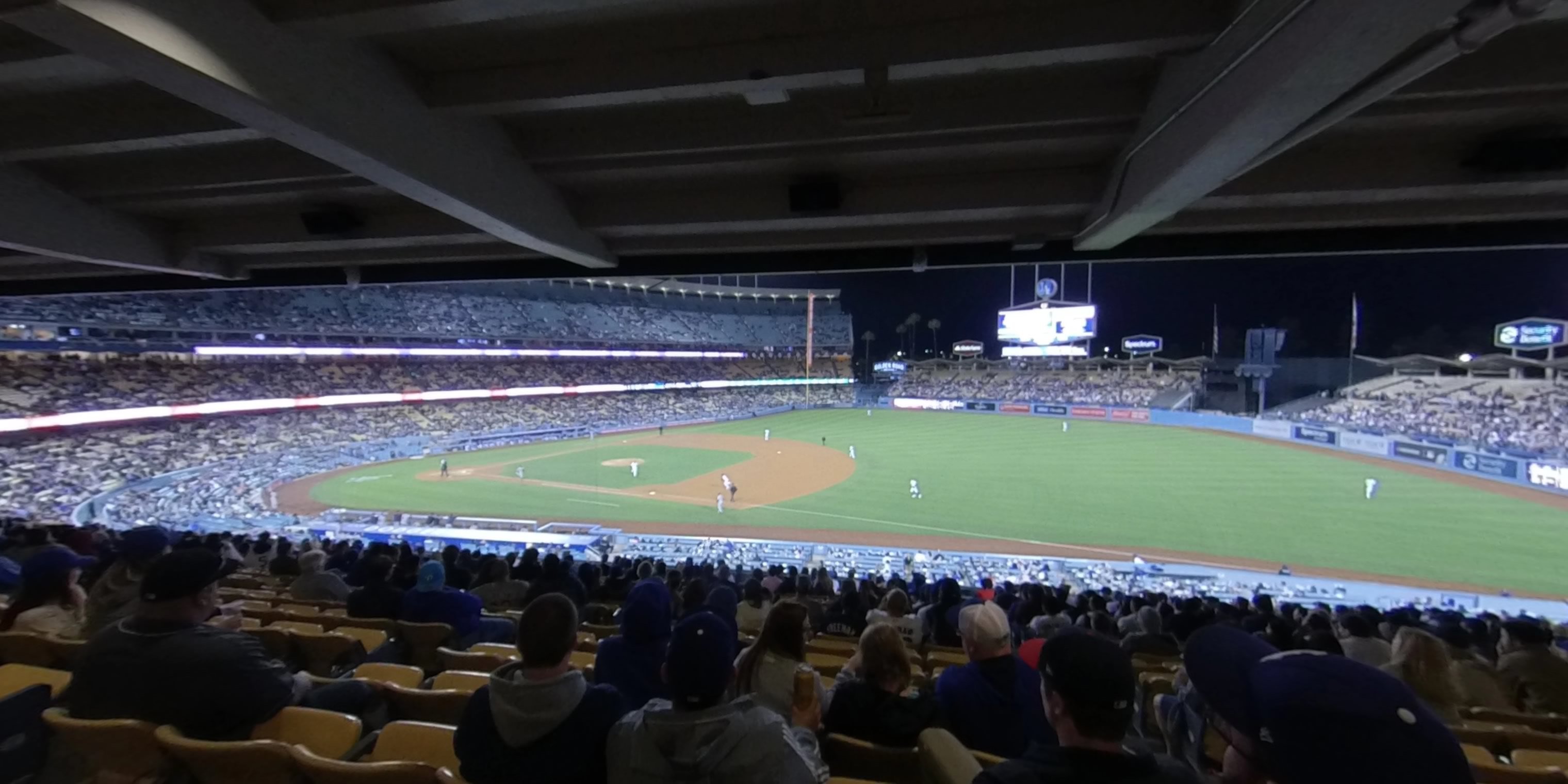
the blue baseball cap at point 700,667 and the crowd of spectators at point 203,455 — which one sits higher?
the blue baseball cap at point 700,667

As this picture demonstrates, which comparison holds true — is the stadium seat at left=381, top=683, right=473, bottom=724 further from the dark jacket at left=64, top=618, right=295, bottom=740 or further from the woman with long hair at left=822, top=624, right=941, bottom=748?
the woman with long hair at left=822, top=624, right=941, bottom=748

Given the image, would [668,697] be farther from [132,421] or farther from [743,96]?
[132,421]

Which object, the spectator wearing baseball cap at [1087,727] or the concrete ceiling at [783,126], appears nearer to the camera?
the spectator wearing baseball cap at [1087,727]

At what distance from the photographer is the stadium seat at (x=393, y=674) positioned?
371 centimetres

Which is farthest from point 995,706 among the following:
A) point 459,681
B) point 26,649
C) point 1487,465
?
point 1487,465

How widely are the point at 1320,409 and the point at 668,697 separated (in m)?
54.0

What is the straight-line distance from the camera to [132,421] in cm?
2944

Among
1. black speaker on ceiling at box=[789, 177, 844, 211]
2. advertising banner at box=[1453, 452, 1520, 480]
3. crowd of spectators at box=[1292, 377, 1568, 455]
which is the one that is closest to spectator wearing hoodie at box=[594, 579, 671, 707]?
black speaker on ceiling at box=[789, 177, 844, 211]

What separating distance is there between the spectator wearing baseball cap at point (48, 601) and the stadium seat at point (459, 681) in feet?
9.25

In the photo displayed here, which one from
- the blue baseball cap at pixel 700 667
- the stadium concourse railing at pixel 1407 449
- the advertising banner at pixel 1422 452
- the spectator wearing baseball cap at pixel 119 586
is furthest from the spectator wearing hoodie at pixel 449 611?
the advertising banner at pixel 1422 452

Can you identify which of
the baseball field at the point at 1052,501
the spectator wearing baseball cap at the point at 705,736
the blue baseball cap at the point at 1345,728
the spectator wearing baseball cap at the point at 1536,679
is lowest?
the baseball field at the point at 1052,501

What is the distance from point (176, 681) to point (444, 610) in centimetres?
256

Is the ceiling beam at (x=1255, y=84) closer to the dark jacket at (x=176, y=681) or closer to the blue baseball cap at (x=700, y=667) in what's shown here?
the blue baseball cap at (x=700, y=667)

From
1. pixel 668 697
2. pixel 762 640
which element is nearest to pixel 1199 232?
pixel 762 640
